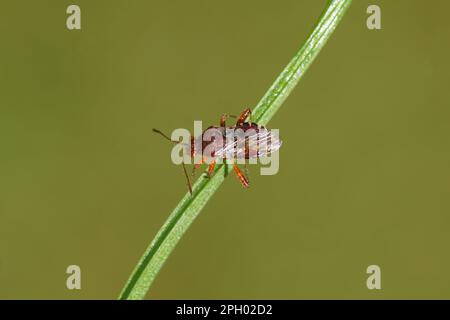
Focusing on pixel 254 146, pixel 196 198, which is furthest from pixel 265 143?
pixel 196 198

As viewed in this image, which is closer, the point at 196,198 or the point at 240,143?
the point at 196,198

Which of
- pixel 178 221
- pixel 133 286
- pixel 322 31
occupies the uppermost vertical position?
pixel 322 31

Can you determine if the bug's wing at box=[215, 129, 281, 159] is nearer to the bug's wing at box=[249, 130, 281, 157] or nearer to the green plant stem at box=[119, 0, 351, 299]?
the bug's wing at box=[249, 130, 281, 157]

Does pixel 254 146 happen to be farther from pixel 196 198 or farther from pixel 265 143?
pixel 196 198

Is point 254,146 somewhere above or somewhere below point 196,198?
above

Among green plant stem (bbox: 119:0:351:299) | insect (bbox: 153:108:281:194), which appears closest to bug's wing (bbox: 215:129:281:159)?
insect (bbox: 153:108:281:194)

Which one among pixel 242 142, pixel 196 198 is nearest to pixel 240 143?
pixel 242 142

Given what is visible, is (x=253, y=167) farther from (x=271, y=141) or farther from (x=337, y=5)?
(x=337, y=5)

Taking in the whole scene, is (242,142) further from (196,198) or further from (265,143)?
(196,198)

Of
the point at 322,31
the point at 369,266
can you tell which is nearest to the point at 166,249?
the point at 322,31
